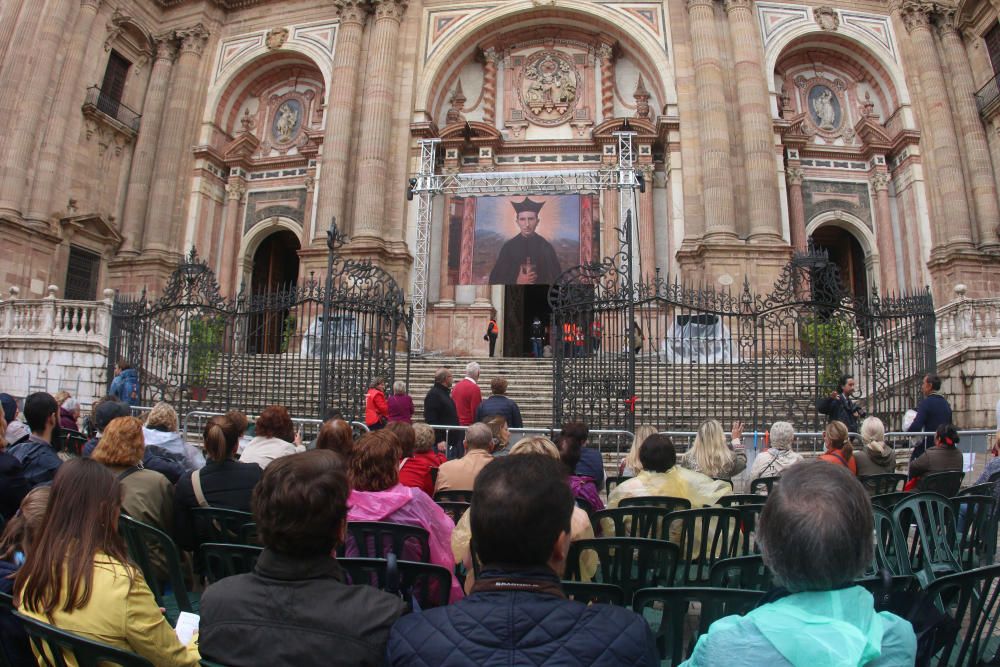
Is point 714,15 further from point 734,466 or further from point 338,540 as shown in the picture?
point 338,540

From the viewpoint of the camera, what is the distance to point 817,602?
5.79 feet

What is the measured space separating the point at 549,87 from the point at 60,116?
51.3 feet

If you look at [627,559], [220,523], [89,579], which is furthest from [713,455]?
[89,579]

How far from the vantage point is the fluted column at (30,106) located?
764 inches

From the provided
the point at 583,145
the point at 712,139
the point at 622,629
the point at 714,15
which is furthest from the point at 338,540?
the point at 714,15

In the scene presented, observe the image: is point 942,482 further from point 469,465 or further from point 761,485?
point 469,465

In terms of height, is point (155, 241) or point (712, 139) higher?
point (712, 139)

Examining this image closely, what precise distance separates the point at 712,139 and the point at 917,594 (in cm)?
1969

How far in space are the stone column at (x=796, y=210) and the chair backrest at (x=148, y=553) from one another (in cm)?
2184

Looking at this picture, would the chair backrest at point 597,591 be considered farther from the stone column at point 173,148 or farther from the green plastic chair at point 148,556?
the stone column at point 173,148

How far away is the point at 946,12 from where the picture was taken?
2236cm

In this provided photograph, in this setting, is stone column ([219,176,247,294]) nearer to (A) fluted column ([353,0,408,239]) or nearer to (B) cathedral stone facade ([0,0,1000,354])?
(B) cathedral stone facade ([0,0,1000,354])

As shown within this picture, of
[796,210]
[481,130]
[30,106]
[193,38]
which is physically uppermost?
[193,38]

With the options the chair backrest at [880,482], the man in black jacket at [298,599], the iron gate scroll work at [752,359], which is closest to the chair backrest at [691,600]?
the man in black jacket at [298,599]
